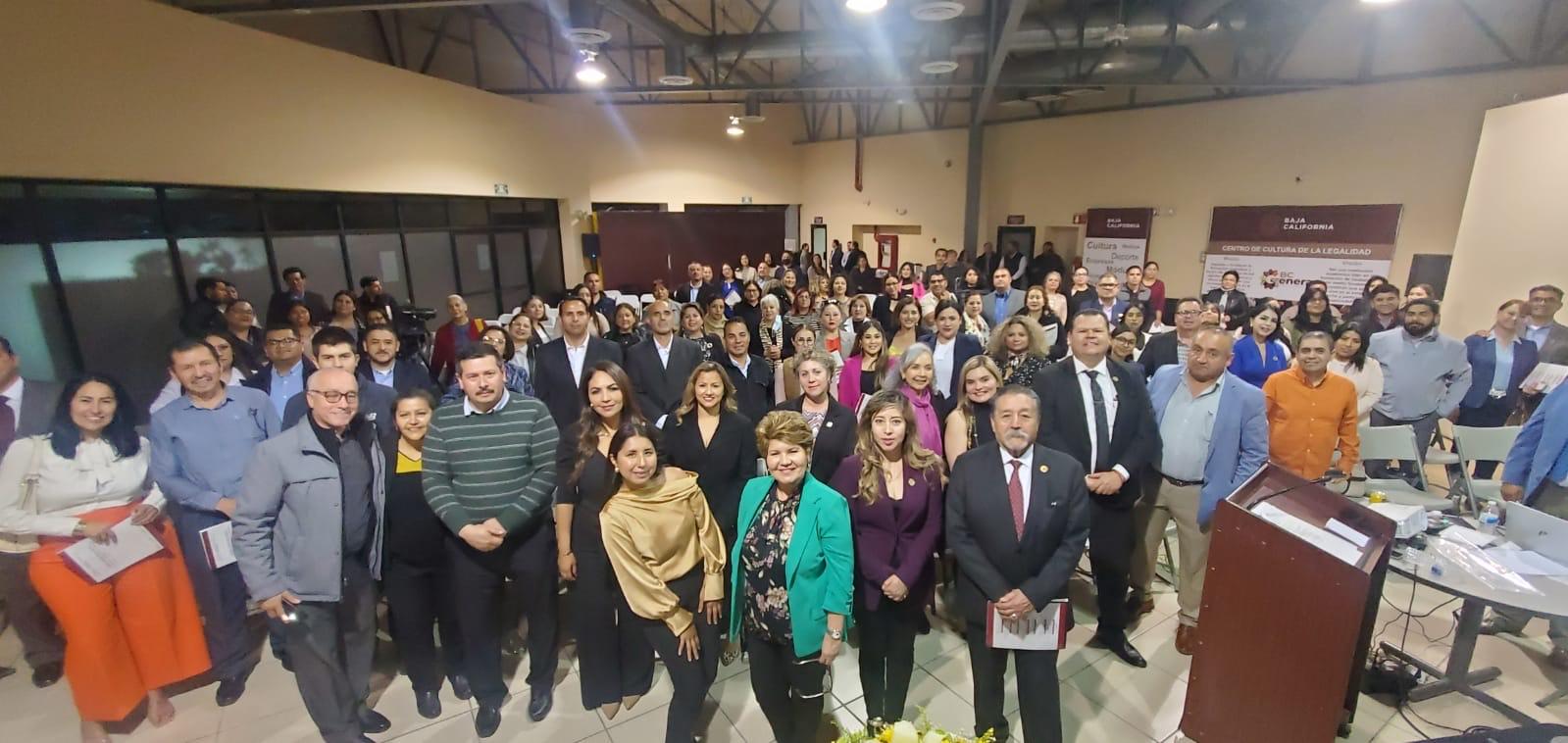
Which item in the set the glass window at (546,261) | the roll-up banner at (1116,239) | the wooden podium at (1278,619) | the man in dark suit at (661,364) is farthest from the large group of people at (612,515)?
the roll-up banner at (1116,239)


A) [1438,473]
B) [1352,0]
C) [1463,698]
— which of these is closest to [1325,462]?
[1463,698]

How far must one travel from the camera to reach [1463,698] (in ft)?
9.57

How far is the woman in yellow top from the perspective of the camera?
2.36m

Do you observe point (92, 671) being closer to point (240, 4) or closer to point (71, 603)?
point (71, 603)

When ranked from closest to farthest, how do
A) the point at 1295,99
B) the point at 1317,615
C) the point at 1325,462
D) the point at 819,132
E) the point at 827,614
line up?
the point at 1317,615
the point at 827,614
the point at 1325,462
the point at 1295,99
the point at 819,132

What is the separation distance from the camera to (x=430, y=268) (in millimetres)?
8875

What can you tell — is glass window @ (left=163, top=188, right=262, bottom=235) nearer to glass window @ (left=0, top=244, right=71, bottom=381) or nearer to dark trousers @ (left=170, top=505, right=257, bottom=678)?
glass window @ (left=0, top=244, right=71, bottom=381)

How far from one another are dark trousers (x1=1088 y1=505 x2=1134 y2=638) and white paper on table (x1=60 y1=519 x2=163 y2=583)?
4447 mm

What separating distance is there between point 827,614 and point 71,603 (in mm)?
3263

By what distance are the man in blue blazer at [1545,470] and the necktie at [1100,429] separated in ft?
6.72

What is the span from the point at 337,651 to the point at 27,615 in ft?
6.48

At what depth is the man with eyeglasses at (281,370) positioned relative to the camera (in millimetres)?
3604

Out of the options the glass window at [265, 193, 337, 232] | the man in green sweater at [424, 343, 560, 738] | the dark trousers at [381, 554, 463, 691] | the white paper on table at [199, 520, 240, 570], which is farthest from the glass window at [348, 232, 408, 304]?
the man in green sweater at [424, 343, 560, 738]

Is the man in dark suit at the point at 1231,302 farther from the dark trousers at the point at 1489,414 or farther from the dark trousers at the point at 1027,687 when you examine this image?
the dark trousers at the point at 1027,687
